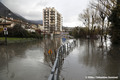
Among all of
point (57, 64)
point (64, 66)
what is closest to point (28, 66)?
point (64, 66)

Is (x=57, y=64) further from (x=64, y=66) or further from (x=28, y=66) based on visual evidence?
(x=28, y=66)

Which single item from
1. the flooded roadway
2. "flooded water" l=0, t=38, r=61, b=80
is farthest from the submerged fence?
"flooded water" l=0, t=38, r=61, b=80

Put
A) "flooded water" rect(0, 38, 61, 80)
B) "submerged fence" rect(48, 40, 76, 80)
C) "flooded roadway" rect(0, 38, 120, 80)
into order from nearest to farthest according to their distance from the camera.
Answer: "submerged fence" rect(48, 40, 76, 80), "flooded roadway" rect(0, 38, 120, 80), "flooded water" rect(0, 38, 61, 80)

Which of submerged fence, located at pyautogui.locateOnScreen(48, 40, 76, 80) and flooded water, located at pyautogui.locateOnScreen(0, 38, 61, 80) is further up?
submerged fence, located at pyautogui.locateOnScreen(48, 40, 76, 80)

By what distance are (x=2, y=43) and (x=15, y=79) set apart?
62.1 ft

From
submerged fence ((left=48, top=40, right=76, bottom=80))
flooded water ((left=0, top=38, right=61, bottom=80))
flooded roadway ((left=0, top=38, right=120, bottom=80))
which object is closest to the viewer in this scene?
submerged fence ((left=48, top=40, right=76, bottom=80))

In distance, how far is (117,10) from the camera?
12.5 meters

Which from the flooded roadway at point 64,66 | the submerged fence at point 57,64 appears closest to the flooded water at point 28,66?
→ the flooded roadway at point 64,66

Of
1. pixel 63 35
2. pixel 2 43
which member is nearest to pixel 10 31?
pixel 2 43

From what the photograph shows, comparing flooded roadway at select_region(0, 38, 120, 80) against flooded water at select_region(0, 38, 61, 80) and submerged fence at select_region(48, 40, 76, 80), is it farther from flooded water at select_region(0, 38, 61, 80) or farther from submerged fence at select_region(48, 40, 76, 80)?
submerged fence at select_region(48, 40, 76, 80)

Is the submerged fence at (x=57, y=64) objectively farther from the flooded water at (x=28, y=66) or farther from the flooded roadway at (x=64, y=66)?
the flooded water at (x=28, y=66)

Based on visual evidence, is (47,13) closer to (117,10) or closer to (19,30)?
(19,30)

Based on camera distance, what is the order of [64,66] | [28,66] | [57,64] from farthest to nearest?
[28,66]
[64,66]
[57,64]

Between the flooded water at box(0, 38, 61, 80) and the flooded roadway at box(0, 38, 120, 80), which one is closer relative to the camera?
the flooded roadway at box(0, 38, 120, 80)
